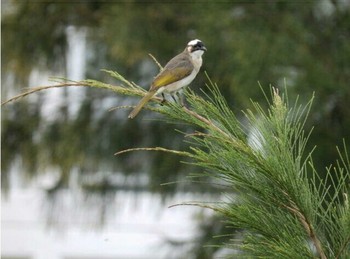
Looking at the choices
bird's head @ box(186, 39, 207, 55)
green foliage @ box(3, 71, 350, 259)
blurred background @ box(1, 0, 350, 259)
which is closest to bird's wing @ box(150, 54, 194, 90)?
bird's head @ box(186, 39, 207, 55)

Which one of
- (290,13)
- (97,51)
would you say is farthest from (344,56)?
(97,51)

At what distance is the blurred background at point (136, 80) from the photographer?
6.47 m

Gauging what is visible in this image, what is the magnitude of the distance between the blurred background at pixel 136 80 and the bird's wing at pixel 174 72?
2932 millimetres

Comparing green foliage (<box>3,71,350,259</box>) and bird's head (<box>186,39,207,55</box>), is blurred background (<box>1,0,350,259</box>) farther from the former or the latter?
green foliage (<box>3,71,350,259</box>)

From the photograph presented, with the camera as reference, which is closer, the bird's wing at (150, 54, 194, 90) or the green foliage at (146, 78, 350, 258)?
the green foliage at (146, 78, 350, 258)

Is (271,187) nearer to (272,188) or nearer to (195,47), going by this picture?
(272,188)

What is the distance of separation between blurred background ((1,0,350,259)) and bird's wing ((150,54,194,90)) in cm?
293

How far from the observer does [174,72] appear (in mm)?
3109

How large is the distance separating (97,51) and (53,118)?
1.75ft

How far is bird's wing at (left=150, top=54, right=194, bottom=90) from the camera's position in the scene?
3008mm

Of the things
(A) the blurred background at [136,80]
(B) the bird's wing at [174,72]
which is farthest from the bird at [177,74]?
(A) the blurred background at [136,80]

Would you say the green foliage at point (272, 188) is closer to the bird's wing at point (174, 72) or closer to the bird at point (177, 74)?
the bird at point (177, 74)

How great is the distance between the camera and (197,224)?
25.6 ft

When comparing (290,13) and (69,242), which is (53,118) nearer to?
(290,13)
